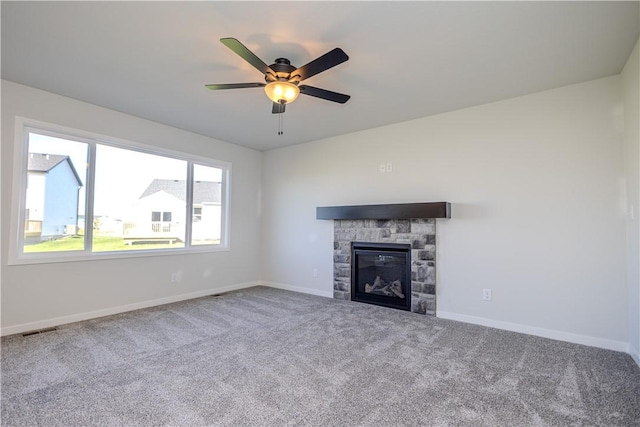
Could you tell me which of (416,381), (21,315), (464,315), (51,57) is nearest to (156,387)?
(416,381)

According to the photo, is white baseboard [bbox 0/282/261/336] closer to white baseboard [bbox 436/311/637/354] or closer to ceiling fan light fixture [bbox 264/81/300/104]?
ceiling fan light fixture [bbox 264/81/300/104]

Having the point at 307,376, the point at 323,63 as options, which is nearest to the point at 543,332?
the point at 307,376

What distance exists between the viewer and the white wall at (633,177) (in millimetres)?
2359

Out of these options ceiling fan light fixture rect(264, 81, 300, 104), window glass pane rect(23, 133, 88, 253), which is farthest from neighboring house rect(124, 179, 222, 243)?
ceiling fan light fixture rect(264, 81, 300, 104)

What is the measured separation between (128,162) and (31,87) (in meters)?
1.16

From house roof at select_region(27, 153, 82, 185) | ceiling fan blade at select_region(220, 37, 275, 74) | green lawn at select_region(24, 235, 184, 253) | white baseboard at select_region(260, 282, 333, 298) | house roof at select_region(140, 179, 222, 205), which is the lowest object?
white baseboard at select_region(260, 282, 333, 298)

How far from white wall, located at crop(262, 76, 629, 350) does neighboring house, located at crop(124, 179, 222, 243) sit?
2.44 meters

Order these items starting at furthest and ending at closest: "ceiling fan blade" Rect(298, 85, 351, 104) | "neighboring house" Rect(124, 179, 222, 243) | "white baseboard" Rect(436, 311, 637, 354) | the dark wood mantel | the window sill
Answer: "neighboring house" Rect(124, 179, 222, 243), the dark wood mantel, the window sill, "white baseboard" Rect(436, 311, 637, 354), "ceiling fan blade" Rect(298, 85, 351, 104)

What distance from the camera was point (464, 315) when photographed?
3504mm

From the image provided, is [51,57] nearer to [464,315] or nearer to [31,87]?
[31,87]

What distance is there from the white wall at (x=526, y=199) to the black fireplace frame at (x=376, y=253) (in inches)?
15.1

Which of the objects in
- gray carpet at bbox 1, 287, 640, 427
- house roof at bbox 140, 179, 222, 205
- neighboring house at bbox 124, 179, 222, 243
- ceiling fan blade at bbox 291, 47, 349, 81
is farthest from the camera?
house roof at bbox 140, 179, 222, 205

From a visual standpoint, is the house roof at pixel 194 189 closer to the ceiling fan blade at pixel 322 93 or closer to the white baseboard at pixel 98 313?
the white baseboard at pixel 98 313

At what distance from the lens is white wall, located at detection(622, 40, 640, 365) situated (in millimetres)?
2359
